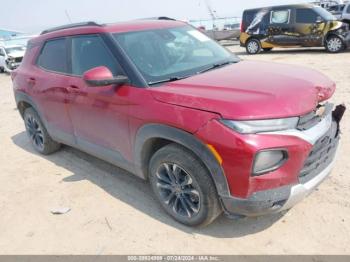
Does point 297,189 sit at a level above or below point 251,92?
below

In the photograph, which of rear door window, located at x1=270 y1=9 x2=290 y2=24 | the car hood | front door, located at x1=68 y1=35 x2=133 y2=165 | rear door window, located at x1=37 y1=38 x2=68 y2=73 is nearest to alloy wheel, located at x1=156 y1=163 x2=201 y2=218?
front door, located at x1=68 y1=35 x2=133 y2=165

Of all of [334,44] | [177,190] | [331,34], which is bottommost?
[334,44]

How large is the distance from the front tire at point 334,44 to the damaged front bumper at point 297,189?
1204cm

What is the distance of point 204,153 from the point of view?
287 cm

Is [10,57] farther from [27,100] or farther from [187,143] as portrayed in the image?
[187,143]

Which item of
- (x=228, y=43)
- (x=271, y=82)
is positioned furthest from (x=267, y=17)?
(x=271, y=82)

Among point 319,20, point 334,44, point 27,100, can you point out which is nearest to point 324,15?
point 319,20

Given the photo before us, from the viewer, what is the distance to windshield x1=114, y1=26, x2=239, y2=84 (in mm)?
3566

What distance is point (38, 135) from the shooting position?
220 inches

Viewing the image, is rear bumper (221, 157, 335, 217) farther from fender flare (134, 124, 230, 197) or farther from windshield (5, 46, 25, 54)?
windshield (5, 46, 25, 54)

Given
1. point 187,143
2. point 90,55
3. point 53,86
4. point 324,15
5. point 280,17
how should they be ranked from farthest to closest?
point 280,17
point 324,15
point 53,86
point 90,55
point 187,143

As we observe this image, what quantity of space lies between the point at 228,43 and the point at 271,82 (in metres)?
21.5

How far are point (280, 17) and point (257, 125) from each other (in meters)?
13.5

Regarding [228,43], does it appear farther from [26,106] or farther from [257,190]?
[257,190]
